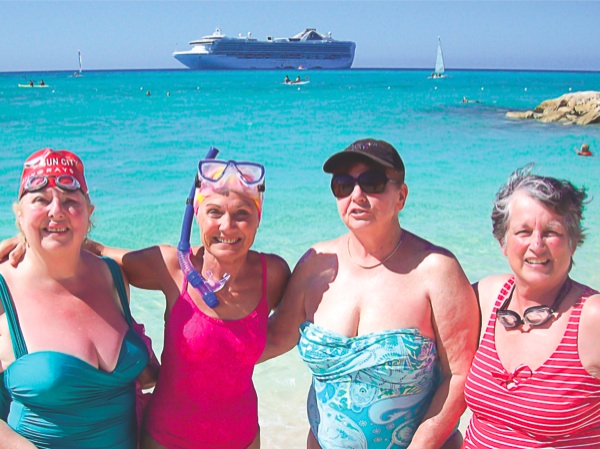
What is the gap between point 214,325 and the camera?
265 cm

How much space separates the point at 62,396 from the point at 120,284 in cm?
56

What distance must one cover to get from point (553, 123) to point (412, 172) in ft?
46.3

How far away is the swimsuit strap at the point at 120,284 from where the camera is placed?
2633 millimetres

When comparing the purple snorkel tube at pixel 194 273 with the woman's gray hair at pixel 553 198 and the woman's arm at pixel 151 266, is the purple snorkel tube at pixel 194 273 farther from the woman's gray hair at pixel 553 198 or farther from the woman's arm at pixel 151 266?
the woman's gray hair at pixel 553 198

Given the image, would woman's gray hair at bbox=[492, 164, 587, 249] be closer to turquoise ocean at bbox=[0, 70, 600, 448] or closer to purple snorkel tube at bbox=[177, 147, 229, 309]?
purple snorkel tube at bbox=[177, 147, 229, 309]

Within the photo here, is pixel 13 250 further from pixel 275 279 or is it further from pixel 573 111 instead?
pixel 573 111

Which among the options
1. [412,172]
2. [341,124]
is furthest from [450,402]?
[341,124]

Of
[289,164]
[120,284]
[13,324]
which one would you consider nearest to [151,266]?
[120,284]

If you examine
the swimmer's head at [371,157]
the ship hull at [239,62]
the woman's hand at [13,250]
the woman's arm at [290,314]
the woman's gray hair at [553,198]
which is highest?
the ship hull at [239,62]

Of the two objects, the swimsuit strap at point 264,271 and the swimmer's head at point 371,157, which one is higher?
the swimmer's head at point 371,157

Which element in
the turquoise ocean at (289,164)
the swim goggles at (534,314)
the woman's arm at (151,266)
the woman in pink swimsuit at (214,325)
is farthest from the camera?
the turquoise ocean at (289,164)

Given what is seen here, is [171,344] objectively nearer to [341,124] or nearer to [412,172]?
[412,172]

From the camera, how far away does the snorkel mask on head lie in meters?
2.61

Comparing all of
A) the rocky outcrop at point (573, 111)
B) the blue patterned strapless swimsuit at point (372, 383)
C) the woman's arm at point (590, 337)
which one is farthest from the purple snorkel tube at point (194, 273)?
the rocky outcrop at point (573, 111)
